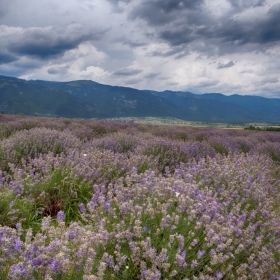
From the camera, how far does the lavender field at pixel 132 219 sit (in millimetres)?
1642

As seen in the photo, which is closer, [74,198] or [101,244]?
[101,244]

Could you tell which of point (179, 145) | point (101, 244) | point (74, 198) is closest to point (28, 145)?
point (74, 198)

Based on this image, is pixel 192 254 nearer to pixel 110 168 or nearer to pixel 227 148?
pixel 110 168

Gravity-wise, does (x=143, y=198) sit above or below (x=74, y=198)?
above

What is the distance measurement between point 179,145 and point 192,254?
4.45m

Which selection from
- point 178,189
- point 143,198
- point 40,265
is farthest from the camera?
point 178,189

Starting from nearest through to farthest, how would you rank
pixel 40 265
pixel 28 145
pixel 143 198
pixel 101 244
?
1. pixel 40 265
2. pixel 101 244
3. pixel 143 198
4. pixel 28 145

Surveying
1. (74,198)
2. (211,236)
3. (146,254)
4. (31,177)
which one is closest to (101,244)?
(146,254)

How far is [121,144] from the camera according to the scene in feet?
21.9

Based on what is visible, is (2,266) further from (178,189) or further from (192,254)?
(178,189)

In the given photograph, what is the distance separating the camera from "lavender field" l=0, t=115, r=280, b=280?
5.39ft

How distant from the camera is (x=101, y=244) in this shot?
1.92m

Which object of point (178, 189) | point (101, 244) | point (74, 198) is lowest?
point (74, 198)

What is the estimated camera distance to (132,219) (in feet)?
6.79
